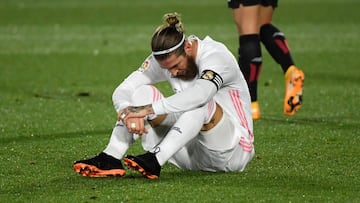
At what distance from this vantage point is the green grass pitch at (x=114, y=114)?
574 centimetres

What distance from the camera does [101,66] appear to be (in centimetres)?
1230

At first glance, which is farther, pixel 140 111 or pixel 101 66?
pixel 101 66

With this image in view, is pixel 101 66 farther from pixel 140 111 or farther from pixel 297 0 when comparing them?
pixel 297 0

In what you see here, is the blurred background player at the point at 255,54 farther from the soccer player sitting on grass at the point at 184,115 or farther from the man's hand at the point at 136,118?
the man's hand at the point at 136,118

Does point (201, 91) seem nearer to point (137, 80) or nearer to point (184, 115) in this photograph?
point (184, 115)

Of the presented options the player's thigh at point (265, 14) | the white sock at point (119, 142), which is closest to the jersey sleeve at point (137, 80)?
the white sock at point (119, 142)

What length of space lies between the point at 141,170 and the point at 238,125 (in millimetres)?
678

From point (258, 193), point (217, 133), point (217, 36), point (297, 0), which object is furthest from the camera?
point (297, 0)

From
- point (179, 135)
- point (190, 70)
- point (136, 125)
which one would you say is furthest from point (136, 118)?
point (190, 70)

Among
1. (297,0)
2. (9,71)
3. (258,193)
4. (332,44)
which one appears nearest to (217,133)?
(258,193)

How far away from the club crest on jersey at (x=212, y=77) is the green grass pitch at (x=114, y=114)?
54 centimetres

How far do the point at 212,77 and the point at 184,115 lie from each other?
0.86ft

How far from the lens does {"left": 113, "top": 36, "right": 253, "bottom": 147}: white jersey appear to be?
5.79 m

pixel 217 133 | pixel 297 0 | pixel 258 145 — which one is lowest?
pixel 297 0
